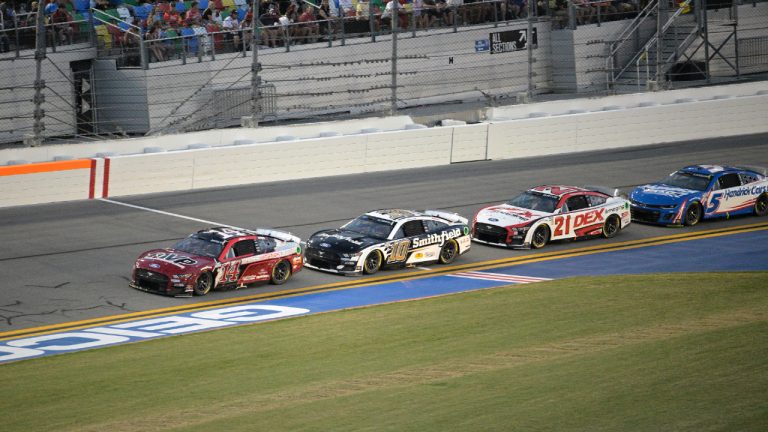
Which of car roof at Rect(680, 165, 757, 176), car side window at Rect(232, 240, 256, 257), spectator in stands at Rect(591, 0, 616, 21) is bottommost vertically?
→ car side window at Rect(232, 240, 256, 257)

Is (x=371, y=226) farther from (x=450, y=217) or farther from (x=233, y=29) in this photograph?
(x=233, y=29)

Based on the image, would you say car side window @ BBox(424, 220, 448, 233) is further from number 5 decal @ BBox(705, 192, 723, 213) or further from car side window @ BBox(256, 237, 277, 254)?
number 5 decal @ BBox(705, 192, 723, 213)

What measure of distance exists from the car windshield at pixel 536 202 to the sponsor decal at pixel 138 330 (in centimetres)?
715

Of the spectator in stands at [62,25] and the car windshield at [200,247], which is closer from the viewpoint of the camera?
the car windshield at [200,247]

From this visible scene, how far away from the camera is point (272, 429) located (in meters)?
13.3

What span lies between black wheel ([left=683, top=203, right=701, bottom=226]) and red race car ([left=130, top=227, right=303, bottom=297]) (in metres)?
9.57

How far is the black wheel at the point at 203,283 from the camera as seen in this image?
21125mm

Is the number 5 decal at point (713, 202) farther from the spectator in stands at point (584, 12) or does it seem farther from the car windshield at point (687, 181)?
the spectator in stands at point (584, 12)

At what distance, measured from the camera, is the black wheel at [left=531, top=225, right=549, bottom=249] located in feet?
82.9

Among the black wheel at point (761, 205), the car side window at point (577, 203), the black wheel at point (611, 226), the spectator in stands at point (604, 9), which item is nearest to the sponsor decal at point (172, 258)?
the car side window at point (577, 203)

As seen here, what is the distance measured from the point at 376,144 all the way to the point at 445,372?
665 inches

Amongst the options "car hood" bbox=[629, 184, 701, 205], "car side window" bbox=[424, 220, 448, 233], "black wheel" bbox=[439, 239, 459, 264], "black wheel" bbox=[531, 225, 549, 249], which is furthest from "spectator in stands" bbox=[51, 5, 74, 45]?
"car hood" bbox=[629, 184, 701, 205]

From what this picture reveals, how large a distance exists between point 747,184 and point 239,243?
41.7 feet

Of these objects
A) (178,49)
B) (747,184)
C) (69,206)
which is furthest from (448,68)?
(69,206)
